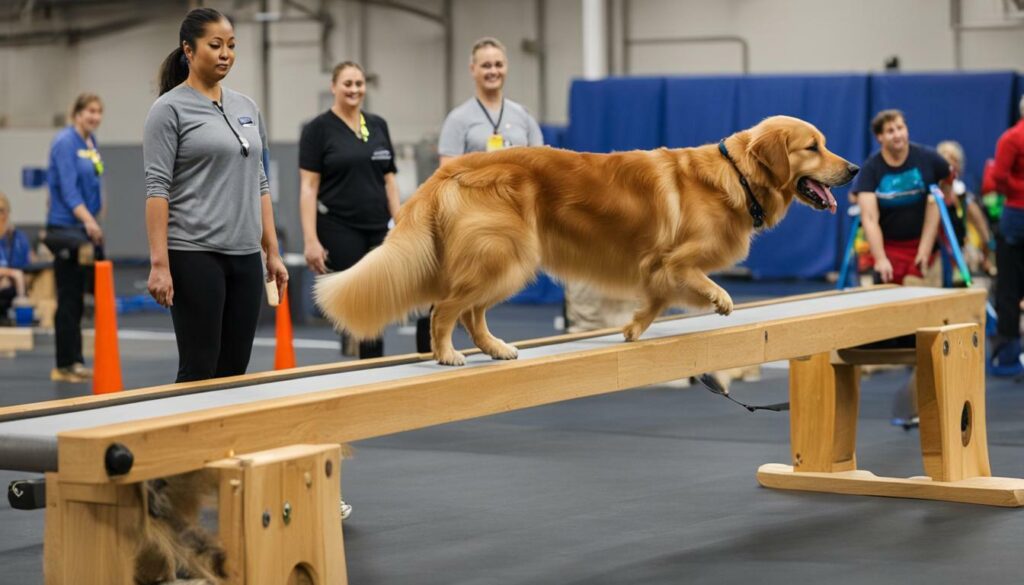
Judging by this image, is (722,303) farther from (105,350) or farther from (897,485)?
(105,350)

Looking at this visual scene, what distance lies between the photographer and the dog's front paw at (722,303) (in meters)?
4.25

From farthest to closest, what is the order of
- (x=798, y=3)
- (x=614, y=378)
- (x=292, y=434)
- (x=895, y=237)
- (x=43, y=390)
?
(x=798, y=3) < (x=43, y=390) < (x=895, y=237) < (x=614, y=378) < (x=292, y=434)

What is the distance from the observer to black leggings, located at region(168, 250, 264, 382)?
407cm

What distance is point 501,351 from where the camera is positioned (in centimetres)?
390

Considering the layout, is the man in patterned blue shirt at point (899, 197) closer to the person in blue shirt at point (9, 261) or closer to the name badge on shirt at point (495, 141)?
the name badge on shirt at point (495, 141)

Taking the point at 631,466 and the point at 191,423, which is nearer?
the point at 191,423

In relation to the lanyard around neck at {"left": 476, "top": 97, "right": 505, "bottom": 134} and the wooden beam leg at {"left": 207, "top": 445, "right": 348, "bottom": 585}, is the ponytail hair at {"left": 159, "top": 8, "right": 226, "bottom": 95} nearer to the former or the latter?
the wooden beam leg at {"left": 207, "top": 445, "right": 348, "bottom": 585}

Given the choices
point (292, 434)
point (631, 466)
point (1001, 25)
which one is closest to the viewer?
point (292, 434)

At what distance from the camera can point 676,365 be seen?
4.06 m

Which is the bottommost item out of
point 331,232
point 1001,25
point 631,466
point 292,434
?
point 631,466

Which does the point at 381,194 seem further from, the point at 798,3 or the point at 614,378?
the point at 798,3

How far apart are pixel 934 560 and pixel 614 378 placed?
108 cm

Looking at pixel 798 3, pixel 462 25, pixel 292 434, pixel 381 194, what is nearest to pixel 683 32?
pixel 798 3

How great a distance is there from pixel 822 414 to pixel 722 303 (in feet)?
4.00
